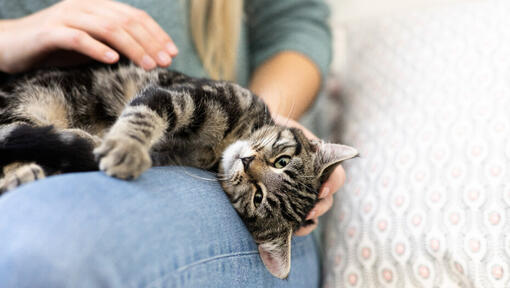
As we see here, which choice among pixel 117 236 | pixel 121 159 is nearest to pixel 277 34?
pixel 121 159

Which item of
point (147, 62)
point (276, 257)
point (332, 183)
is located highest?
point (147, 62)

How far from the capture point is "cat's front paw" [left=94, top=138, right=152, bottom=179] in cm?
68

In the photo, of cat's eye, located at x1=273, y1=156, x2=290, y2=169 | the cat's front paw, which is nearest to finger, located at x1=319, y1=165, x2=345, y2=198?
cat's eye, located at x1=273, y1=156, x2=290, y2=169

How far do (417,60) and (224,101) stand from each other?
0.77m

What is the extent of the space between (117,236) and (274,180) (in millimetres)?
445

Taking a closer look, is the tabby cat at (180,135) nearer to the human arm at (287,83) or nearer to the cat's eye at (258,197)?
the cat's eye at (258,197)

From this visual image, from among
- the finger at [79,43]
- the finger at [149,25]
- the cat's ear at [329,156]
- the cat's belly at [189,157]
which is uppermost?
the finger at [149,25]

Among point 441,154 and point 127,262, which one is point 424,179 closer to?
point 441,154

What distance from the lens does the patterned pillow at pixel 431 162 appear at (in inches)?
35.2

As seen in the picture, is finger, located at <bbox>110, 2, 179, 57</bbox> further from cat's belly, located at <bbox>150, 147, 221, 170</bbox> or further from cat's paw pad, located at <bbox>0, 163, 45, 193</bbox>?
cat's paw pad, located at <bbox>0, 163, 45, 193</bbox>

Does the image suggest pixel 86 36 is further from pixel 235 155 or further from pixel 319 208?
pixel 319 208

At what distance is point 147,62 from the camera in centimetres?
103

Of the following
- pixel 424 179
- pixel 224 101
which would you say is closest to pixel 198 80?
pixel 224 101

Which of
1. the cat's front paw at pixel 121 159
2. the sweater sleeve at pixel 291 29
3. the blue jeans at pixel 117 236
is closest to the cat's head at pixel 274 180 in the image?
the blue jeans at pixel 117 236
